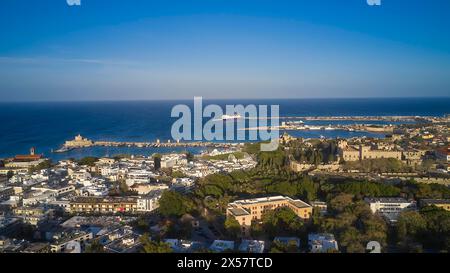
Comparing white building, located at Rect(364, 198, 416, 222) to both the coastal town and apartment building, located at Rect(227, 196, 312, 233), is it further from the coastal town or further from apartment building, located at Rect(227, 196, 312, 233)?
apartment building, located at Rect(227, 196, 312, 233)

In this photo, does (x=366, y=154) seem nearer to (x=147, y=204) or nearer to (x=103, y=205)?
(x=147, y=204)

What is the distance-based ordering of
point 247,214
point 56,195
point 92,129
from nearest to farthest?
point 247,214
point 56,195
point 92,129

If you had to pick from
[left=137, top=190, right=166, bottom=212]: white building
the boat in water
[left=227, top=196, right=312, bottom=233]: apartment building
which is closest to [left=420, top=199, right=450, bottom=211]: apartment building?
[left=227, top=196, right=312, bottom=233]: apartment building

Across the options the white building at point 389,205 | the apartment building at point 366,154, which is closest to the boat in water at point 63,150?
the apartment building at point 366,154

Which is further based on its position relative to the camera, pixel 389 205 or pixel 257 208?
pixel 389 205

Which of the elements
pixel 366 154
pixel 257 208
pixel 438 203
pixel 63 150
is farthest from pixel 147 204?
pixel 63 150

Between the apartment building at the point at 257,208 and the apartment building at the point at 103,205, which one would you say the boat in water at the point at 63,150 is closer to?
the apartment building at the point at 103,205

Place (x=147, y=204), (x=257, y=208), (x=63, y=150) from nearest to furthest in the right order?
(x=257, y=208) → (x=147, y=204) → (x=63, y=150)
